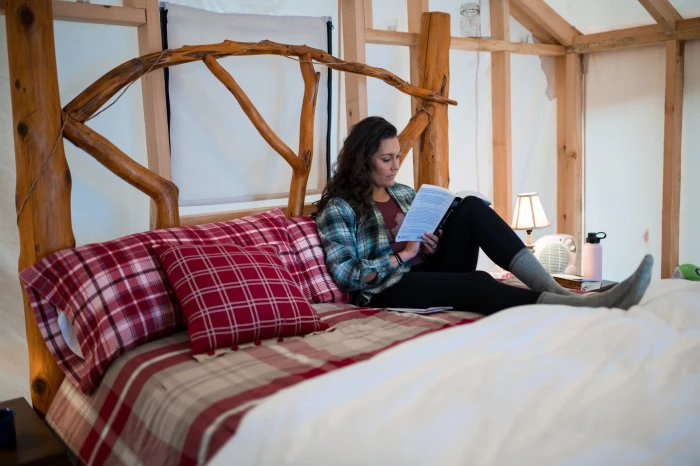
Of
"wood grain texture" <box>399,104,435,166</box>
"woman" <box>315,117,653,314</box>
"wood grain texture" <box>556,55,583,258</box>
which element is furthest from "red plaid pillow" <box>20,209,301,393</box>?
"wood grain texture" <box>556,55,583,258</box>

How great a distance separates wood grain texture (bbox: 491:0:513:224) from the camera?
12.4 feet

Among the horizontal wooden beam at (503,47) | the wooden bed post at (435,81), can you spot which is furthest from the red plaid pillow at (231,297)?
the horizontal wooden beam at (503,47)

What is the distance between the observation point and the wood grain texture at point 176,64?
2.24 m

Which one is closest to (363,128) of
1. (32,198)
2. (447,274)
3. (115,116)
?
(447,274)

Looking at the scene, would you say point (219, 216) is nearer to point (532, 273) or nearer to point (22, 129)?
point (22, 129)

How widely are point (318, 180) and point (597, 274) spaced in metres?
1.29

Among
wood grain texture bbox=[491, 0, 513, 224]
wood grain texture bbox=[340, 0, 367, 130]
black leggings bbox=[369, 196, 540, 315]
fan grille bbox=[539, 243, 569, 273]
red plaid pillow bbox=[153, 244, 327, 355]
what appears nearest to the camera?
red plaid pillow bbox=[153, 244, 327, 355]

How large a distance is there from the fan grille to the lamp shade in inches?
12.8

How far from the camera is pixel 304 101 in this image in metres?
2.82

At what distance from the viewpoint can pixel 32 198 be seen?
2109 mm

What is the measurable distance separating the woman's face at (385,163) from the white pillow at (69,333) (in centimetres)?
121

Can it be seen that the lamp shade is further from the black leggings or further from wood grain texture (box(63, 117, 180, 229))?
wood grain texture (box(63, 117, 180, 229))

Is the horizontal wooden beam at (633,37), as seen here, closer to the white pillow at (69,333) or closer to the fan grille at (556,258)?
the fan grille at (556,258)

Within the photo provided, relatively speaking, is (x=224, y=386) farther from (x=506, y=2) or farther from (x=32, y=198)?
(x=506, y=2)
